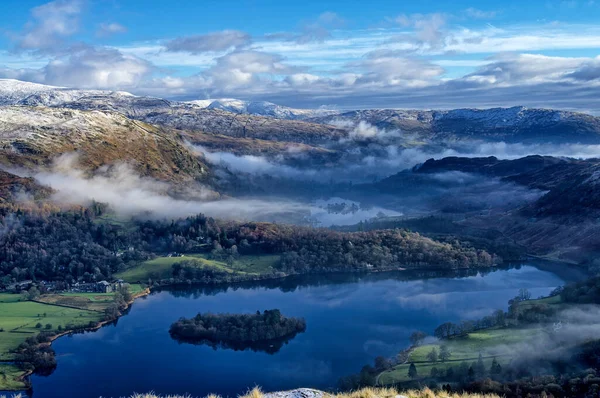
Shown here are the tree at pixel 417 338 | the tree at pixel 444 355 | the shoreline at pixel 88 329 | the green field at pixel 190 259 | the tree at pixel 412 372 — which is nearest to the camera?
the tree at pixel 412 372

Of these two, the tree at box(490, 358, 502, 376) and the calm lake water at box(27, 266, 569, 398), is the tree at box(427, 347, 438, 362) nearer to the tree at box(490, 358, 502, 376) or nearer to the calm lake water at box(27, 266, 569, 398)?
the calm lake water at box(27, 266, 569, 398)

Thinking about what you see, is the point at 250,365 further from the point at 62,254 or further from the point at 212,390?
the point at 62,254

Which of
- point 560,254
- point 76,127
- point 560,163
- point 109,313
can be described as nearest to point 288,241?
point 109,313

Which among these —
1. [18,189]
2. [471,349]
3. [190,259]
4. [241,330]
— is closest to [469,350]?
[471,349]

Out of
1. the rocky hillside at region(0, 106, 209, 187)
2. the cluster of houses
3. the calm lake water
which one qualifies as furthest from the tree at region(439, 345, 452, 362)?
the rocky hillside at region(0, 106, 209, 187)

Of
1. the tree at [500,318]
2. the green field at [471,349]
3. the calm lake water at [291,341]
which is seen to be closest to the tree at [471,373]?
the green field at [471,349]

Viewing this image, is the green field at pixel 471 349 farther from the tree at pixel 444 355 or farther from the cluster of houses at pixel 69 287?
the cluster of houses at pixel 69 287
